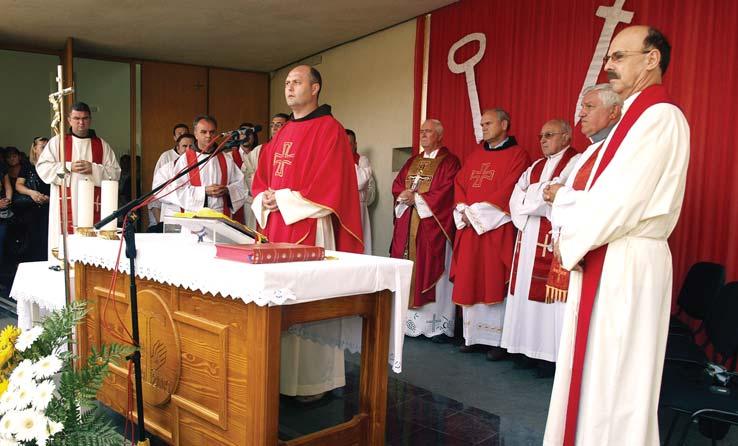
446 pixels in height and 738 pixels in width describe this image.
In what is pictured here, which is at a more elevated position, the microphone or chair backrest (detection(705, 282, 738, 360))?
the microphone

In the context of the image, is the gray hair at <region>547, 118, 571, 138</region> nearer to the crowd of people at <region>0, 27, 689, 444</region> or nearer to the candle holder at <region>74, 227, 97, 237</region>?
the crowd of people at <region>0, 27, 689, 444</region>

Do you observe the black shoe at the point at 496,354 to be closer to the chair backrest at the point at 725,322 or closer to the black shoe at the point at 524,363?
the black shoe at the point at 524,363

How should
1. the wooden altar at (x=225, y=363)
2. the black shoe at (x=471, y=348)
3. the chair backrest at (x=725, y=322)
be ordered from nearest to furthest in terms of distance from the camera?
1. the wooden altar at (x=225, y=363)
2. the chair backrest at (x=725, y=322)
3. the black shoe at (x=471, y=348)

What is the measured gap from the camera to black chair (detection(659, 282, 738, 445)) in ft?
7.57

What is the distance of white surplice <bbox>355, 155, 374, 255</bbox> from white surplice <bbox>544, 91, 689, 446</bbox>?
14.6 feet

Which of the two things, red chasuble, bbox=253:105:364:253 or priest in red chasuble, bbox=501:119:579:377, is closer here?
red chasuble, bbox=253:105:364:253

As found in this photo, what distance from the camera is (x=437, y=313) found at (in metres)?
5.34

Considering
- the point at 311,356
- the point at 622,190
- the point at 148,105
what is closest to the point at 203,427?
the point at 311,356

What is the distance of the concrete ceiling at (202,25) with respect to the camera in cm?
630

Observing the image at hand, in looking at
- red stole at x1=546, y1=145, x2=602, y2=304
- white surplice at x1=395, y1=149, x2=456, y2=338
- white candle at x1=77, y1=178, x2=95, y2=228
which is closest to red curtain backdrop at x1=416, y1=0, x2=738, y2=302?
red stole at x1=546, y1=145, x2=602, y2=304

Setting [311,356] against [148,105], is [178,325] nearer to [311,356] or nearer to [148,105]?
[311,356]

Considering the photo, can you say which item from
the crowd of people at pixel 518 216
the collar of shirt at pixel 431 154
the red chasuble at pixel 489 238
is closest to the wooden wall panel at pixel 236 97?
the crowd of people at pixel 518 216

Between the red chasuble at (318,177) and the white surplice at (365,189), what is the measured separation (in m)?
2.96

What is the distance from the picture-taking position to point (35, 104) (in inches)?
424
